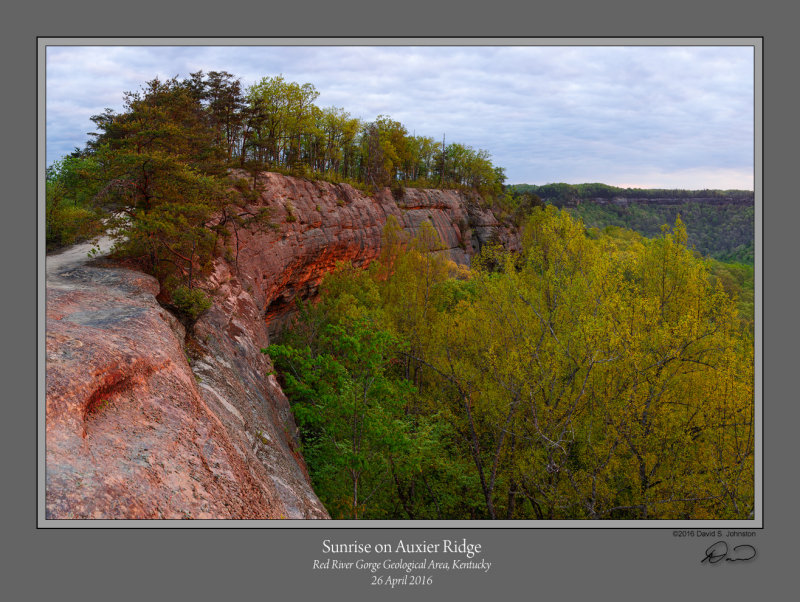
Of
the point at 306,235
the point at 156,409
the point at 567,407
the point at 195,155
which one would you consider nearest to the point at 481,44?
the point at 156,409

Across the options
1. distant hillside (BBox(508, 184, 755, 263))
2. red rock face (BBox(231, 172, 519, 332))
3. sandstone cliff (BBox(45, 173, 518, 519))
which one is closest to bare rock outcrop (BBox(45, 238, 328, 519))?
sandstone cliff (BBox(45, 173, 518, 519))

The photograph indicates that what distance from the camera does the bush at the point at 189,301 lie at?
11523mm

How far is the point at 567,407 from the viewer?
46.2 feet

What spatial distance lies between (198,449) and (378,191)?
146 feet

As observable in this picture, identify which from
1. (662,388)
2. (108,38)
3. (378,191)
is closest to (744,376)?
(662,388)

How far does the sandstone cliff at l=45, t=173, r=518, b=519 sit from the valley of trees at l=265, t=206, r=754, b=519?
6.96ft

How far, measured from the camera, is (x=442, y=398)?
63.0 ft

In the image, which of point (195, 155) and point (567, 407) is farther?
point (195, 155)
